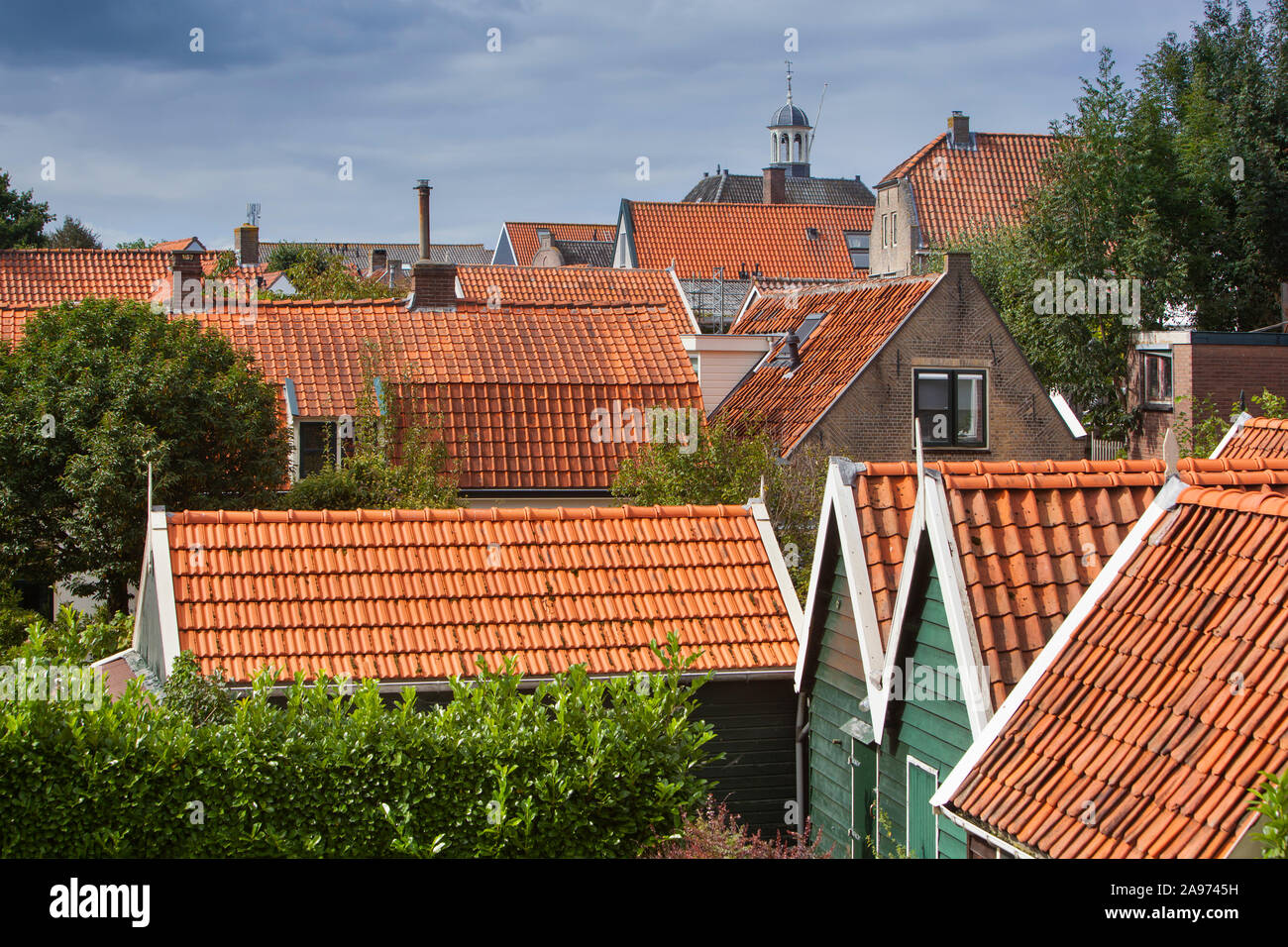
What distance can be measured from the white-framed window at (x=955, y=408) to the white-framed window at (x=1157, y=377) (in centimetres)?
623

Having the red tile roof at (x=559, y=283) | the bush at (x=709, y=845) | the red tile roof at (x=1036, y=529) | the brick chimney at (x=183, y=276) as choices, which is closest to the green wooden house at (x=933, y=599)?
the red tile roof at (x=1036, y=529)

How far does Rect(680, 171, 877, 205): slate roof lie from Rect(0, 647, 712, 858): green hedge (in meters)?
73.2

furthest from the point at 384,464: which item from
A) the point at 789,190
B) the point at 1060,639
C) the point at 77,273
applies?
the point at 789,190

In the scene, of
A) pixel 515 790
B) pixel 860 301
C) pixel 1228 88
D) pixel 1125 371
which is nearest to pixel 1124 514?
pixel 515 790

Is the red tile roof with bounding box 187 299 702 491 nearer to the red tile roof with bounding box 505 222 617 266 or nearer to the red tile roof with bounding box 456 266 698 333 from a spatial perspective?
the red tile roof with bounding box 456 266 698 333

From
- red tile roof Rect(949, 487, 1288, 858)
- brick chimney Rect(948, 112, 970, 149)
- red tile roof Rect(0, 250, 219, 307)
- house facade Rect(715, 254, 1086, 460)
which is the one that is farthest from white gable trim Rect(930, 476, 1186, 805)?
brick chimney Rect(948, 112, 970, 149)

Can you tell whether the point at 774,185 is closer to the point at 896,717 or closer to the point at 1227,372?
the point at 1227,372

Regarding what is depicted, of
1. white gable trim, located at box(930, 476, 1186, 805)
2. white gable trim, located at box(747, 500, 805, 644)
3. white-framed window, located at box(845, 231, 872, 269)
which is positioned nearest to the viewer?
white gable trim, located at box(930, 476, 1186, 805)

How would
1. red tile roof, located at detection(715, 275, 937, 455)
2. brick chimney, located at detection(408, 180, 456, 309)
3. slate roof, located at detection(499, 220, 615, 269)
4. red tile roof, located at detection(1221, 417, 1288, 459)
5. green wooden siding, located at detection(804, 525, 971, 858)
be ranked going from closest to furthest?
green wooden siding, located at detection(804, 525, 971, 858)
red tile roof, located at detection(1221, 417, 1288, 459)
red tile roof, located at detection(715, 275, 937, 455)
brick chimney, located at detection(408, 180, 456, 309)
slate roof, located at detection(499, 220, 615, 269)

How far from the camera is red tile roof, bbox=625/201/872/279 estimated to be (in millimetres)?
57969

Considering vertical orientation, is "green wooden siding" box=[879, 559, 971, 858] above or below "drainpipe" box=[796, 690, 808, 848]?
above

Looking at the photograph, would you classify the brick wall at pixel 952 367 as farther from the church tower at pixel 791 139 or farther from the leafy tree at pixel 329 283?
the church tower at pixel 791 139

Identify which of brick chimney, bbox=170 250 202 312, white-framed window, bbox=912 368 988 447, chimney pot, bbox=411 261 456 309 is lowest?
white-framed window, bbox=912 368 988 447

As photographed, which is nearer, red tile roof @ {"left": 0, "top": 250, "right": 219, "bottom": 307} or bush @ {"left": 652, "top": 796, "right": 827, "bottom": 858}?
bush @ {"left": 652, "top": 796, "right": 827, "bottom": 858}
